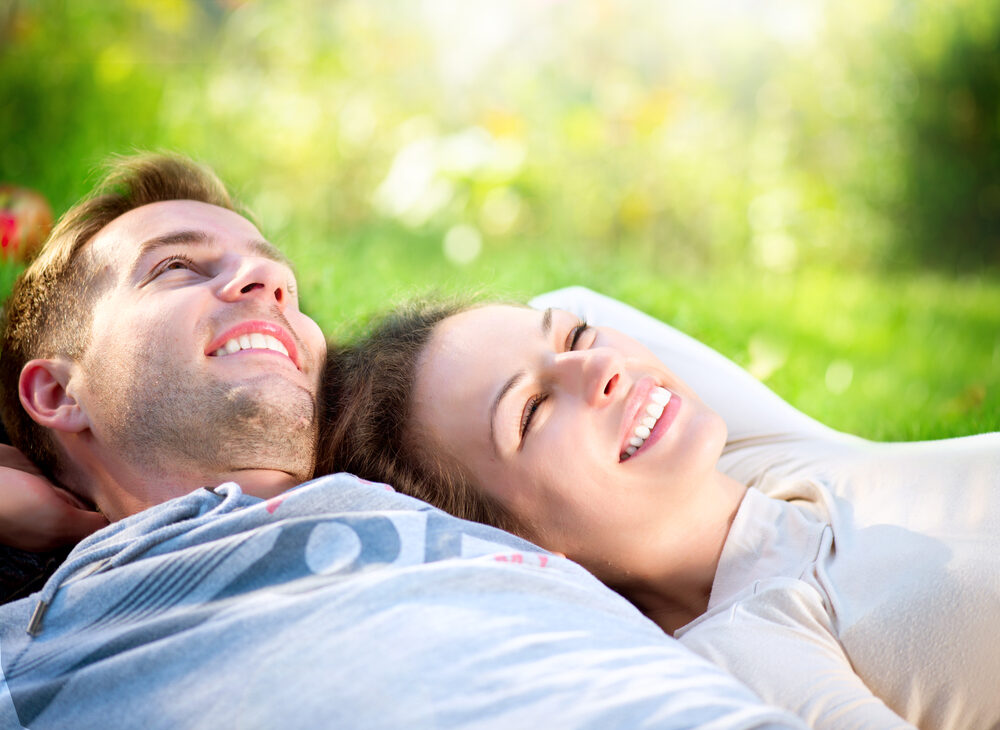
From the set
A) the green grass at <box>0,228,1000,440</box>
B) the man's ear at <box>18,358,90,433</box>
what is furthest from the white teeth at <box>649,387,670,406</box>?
the man's ear at <box>18,358,90,433</box>

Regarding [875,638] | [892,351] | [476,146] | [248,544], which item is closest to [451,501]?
[248,544]

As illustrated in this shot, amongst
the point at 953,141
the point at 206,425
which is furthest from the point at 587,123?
the point at 206,425

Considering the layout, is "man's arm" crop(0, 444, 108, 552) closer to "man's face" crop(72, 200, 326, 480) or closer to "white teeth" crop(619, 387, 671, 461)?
"man's face" crop(72, 200, 326, 480)

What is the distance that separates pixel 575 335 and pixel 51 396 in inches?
52.1

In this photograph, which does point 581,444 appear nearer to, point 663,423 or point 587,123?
point 663,423

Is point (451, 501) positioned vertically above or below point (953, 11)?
below

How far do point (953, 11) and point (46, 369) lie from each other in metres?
6.82

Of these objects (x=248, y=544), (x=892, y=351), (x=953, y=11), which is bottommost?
(x=892, y=351)

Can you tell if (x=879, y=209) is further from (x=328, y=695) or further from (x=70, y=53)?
(x=328, y=695)

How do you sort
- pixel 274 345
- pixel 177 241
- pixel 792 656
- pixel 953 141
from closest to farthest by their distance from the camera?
pixel 792 656
pixel 274 345
pixel 177 241
pixel 953 141

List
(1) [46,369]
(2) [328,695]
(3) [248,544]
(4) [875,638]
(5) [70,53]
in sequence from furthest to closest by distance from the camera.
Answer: (5) [70,53]
(1) [46,369]
(4) [875,638]
(3) [248,544]
(2) [328,695]

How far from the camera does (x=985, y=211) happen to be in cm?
706

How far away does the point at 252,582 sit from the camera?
5.24ft

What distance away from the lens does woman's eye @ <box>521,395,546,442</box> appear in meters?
2.11
